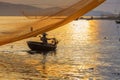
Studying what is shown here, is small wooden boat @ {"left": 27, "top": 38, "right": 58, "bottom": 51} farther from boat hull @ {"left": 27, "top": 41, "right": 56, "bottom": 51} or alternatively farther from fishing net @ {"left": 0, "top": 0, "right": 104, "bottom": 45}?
fishing net @ {"left": 0, "top": 0, "right": 104, "bottom": 45}

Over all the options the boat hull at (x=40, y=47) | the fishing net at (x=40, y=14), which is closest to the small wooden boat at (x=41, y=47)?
the boat hull at (x=40, y=47)

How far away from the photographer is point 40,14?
35.2ft

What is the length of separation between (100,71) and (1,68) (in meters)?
6.43

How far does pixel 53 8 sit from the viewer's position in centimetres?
1043

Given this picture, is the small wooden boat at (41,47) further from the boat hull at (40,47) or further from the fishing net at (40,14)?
the fishing net at (40,14)

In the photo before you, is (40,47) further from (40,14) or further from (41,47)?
(40,14)

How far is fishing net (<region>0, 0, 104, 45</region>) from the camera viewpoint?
10.3 m

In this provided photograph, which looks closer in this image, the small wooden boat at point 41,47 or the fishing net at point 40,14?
the fishing net at point 40,14

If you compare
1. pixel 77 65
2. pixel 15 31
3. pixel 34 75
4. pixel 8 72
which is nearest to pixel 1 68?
pixel 8 72

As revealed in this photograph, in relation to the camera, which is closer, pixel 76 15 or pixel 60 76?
pixel 76 15

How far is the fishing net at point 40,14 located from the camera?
10258mm

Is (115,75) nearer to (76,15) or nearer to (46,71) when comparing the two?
(46,71)

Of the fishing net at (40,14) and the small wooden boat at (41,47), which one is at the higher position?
the fishing net at (40,14)

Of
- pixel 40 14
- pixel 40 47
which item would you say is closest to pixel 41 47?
pixel 40 47
